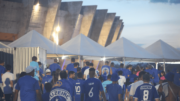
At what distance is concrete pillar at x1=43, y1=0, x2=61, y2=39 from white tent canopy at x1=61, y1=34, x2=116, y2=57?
1177cm

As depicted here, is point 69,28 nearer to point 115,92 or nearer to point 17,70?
point 17,70

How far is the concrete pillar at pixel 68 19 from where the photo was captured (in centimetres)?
3003

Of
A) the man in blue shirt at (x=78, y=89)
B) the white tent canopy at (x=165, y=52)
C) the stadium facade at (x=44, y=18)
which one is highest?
the stadium facade at (x=44, y=18)

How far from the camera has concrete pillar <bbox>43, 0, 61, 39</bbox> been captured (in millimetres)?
26500

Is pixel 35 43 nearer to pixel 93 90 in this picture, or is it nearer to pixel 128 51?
pixel 128 51

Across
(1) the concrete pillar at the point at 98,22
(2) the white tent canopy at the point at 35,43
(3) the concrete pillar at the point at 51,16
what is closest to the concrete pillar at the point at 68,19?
(3) the concrete pillar at the point at 51,16

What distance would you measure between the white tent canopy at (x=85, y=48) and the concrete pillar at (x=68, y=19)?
568 inches

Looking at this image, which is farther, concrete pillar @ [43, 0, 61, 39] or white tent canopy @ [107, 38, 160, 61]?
concrete pillar @ [43, 0, 61, 39]

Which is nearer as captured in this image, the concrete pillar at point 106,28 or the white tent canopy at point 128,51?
the white tent canopy at point 128,51

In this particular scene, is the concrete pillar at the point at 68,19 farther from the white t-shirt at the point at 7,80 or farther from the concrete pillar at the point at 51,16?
the white t-shirt at the point at 7,80

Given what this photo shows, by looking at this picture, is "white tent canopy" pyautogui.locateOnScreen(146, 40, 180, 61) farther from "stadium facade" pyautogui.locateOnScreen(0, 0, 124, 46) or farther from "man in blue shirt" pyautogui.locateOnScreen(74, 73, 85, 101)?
"man in blue shirt" pyautogui.locateOnScreen(74, 73, 85, 101)

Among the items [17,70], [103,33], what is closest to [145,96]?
[17,70]

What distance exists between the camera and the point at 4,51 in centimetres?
1045

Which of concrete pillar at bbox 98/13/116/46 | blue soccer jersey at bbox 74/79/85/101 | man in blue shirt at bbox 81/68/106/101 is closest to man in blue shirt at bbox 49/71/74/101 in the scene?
man in blue shirt at bbox 81/68/106/101
